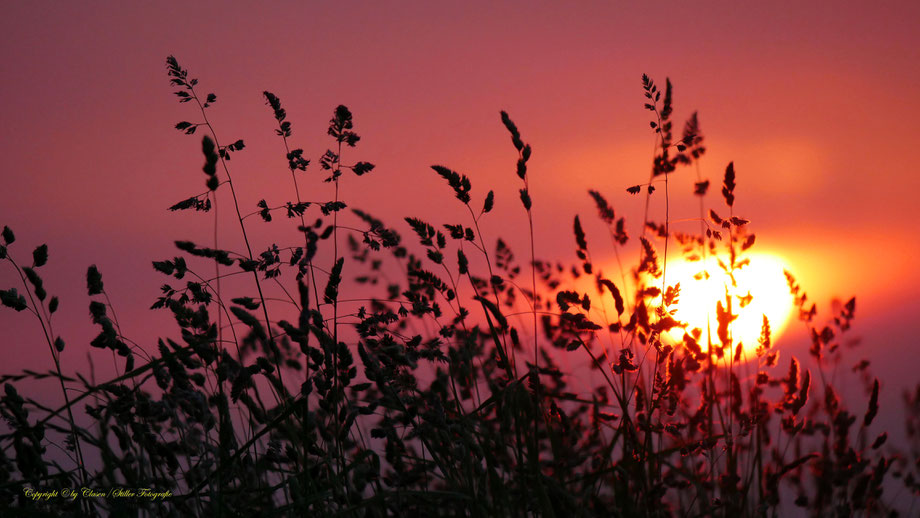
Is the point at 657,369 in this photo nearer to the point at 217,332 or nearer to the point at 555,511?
the point at 555,511

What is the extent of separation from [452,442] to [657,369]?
0.73m

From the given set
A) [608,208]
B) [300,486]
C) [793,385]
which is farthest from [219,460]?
[793,385]

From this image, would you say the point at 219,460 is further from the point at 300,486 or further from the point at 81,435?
the point at 81,435

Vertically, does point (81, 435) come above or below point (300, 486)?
above

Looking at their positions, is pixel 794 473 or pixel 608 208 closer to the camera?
pixel 608 208

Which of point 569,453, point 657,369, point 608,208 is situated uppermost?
point 608,208

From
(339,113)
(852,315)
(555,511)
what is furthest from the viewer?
(852,315)

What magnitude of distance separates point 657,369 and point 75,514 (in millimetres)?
1857

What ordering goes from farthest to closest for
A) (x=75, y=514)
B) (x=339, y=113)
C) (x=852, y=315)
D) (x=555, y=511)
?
(x=852, y=315), (x=339, y=113), (x=75, y=514), (x=555, y=511)

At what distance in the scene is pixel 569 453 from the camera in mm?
2445

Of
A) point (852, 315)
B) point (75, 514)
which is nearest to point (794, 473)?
point (852, 315)

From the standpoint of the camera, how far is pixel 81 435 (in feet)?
8.68

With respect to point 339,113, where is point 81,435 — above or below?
below

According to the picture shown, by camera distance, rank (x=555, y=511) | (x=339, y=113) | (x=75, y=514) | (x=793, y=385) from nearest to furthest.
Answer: (x=555, y=511), (x=75, y=514), (x=339, y=113), (x=793, y=385)
